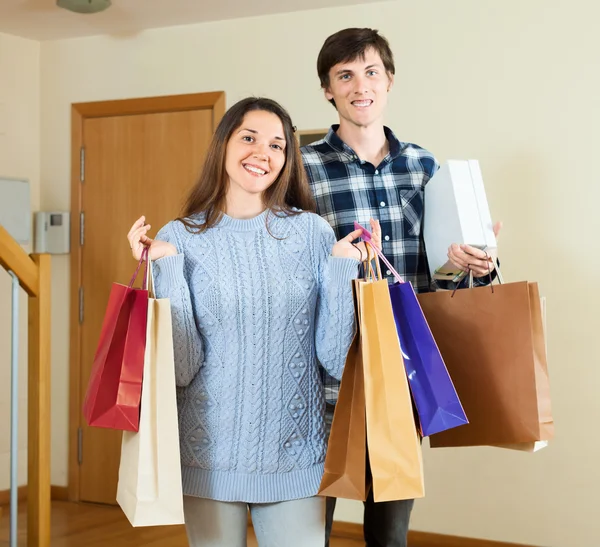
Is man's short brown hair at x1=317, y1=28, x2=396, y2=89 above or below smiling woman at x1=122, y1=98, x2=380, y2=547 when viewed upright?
above

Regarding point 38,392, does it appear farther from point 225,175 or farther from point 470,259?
point 470,259

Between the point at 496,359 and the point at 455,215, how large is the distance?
0.32 meters

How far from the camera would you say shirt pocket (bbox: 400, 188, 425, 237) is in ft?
6.11

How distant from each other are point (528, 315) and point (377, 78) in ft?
2.19

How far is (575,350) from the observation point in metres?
3.23

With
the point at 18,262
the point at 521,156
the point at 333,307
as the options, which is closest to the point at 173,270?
the point at 333,307

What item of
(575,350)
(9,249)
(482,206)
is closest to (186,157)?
(9,249)

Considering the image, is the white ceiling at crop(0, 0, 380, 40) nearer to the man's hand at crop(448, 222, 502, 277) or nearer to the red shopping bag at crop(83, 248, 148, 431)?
the man's hand at crop(448, 222, 502, 277)

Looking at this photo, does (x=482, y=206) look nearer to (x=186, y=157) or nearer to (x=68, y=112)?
(x=186, y=157)

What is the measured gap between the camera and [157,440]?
147cm

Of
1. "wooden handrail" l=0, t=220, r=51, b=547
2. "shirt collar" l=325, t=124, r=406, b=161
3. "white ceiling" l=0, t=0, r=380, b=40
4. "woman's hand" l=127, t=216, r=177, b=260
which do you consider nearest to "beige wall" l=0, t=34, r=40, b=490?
"white ceiling" l=0, t=0, r=380, b=40

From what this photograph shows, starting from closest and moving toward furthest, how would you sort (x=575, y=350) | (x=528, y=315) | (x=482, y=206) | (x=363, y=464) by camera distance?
(x=363, y=464) < (x=528, y=315) < (x=482, y=206) < (x=575, y=350)

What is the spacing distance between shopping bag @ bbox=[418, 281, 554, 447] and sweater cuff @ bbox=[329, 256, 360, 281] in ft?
0.86

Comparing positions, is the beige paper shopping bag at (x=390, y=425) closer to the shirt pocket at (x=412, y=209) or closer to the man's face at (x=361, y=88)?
the shirt pocket at (x=412, y=209)
